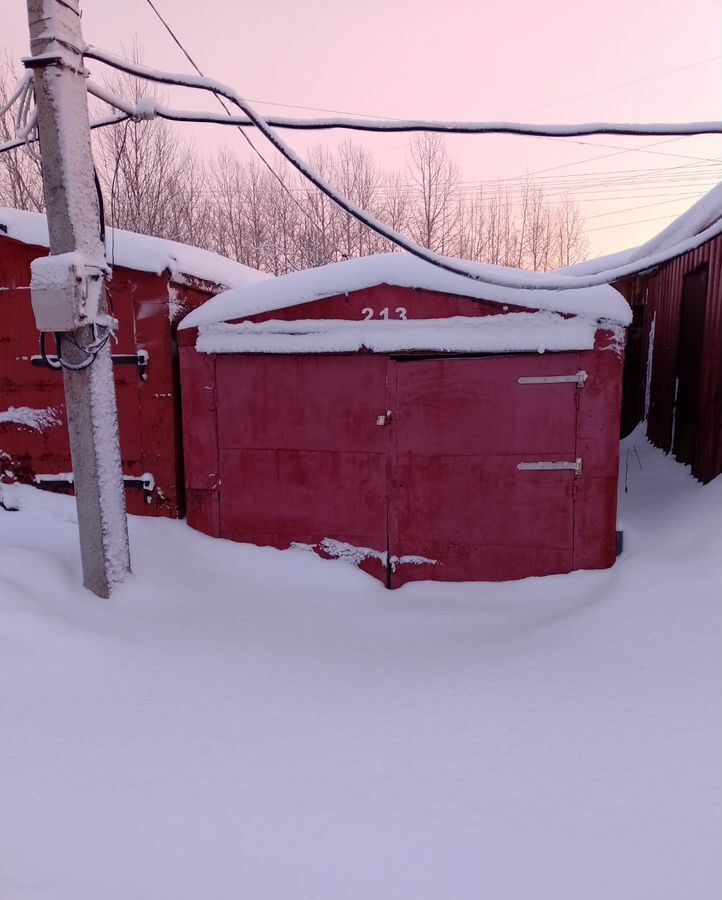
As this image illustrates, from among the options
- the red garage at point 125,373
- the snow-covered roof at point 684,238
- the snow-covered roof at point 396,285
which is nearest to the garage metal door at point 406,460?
the snow-covered roof at point 396,285

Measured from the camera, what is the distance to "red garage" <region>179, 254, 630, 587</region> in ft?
15.6

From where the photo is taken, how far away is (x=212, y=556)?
525cm

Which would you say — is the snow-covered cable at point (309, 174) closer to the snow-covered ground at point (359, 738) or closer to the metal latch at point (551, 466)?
the metal latch at point (551, 466)

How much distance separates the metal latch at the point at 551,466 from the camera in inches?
189

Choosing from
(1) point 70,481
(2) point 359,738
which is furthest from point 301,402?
(2) point 359,738

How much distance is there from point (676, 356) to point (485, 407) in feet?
13.9

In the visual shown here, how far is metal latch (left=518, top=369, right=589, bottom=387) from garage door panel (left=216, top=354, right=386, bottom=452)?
4.00ft

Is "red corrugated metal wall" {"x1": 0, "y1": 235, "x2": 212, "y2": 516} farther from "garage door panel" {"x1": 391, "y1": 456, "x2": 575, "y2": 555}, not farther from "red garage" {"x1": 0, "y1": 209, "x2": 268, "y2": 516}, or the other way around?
"garage door panel" {"x1": 391, "y1": 456, "x2": 575, "y2": 555}

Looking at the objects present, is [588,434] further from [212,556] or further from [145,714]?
[145,714]

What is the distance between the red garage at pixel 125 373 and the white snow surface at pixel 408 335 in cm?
67

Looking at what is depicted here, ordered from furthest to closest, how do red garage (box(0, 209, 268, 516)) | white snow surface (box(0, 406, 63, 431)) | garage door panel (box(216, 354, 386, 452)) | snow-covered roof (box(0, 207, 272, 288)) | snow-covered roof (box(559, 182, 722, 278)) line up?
white snow surface (box(0, 406, 63, 431)) → red garage (box(0, 209, 268, 516)) → snow-covered roof (box(0, 207, 272, 288)) → garage door panel (box(216, 354, 386, 452)) → snow-covered roof (box(559, 182, 722, 278))

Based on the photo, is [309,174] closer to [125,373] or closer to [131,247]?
[131,247]

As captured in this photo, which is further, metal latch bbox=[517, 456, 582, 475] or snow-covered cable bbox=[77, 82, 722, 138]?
metal latch bbox=[517, 456, 582, 475]

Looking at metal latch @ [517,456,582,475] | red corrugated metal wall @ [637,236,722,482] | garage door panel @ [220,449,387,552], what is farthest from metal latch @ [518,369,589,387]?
red corrugated metal wall @ [637,236,722,482]
